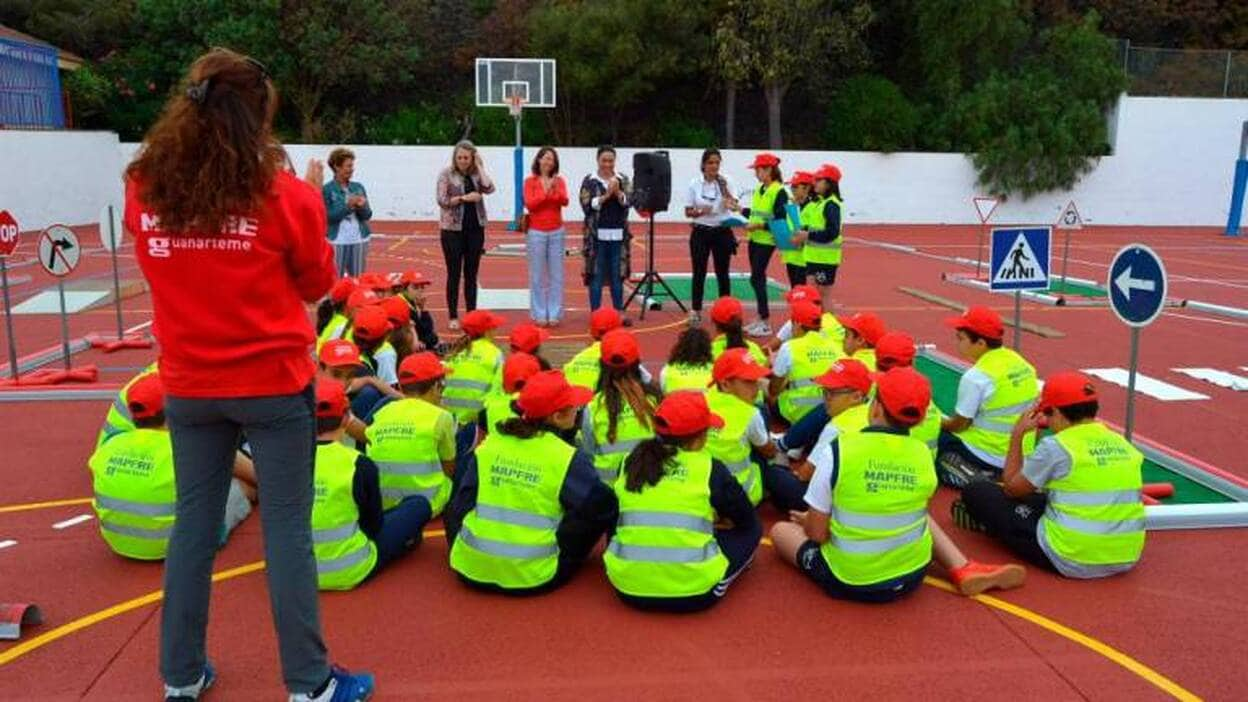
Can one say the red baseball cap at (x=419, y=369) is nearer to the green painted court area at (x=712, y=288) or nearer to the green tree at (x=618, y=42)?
the green painted court area at (x=712, y=288)

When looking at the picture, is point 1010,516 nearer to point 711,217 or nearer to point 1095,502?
point 1095,502

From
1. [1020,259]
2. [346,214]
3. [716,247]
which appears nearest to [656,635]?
[1020,259]

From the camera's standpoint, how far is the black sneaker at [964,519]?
5176 mm

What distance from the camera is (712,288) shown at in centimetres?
1402

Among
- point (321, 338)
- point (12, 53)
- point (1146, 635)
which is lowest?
point (1146, 635)

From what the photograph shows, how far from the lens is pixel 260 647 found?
3879 mm

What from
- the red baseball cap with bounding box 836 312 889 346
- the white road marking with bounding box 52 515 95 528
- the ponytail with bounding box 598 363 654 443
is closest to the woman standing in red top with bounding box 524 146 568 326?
the red baseball cap with bounding box 836 312 889 346

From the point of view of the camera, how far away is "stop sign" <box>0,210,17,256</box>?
25.7 feet

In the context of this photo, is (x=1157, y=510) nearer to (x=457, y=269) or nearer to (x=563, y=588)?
(x=563, y=588)

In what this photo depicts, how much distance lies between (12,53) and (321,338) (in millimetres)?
20703

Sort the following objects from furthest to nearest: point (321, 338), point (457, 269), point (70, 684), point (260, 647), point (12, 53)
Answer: point (12, 53)
point (457, 269)
point (321, 338)
point (260, 647)
point (70, 684)

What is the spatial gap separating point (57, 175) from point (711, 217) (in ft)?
62.1

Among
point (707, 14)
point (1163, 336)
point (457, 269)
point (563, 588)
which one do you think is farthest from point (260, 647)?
point (707, 14)

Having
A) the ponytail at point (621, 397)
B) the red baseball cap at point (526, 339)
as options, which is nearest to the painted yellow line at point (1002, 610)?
the ponytail at point (621, 397)
